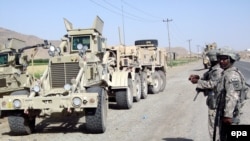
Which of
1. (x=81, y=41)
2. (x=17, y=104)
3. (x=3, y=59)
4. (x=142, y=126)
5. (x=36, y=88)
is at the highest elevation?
(x=81, y=41)

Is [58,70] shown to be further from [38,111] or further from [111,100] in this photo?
[111,100]

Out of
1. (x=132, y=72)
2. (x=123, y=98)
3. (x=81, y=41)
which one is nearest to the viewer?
(x=81, y=41)

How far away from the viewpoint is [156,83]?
1895 centimetres

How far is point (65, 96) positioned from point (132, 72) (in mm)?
5899

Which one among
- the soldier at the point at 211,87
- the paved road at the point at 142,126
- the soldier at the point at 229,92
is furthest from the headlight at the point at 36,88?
the soldier at the point at 229,92

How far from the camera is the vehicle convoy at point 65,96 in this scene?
886cm

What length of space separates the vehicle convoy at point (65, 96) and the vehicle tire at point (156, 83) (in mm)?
7376

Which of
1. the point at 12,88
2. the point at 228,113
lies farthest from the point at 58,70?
the point at 228,113

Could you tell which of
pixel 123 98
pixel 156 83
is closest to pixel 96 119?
pixel 123 98

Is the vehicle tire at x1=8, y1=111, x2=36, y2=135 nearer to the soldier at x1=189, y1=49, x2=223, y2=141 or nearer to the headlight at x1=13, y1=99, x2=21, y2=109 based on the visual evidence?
the headlight at x1=13, y1=99, x2=21, y2=109

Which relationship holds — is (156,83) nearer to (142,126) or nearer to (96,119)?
(142,126)

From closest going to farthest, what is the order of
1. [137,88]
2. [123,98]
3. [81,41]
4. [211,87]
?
[211,87], [81,41], [123,98], [137,88]

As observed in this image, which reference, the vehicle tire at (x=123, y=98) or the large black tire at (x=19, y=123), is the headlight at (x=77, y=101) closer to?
the large black tire at (x=19, y=123)

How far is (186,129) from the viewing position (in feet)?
30.5
